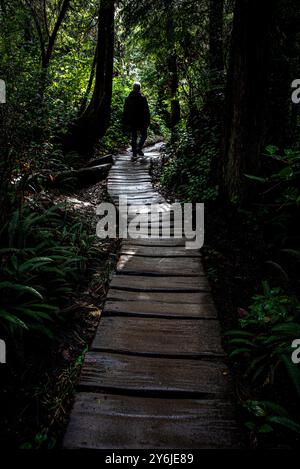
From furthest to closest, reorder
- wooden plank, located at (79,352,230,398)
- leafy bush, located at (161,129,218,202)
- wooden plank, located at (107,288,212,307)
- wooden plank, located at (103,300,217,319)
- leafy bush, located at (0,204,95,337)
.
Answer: leafy bush, located at (161,129,218,202) < wooden plank, located at (107,288,212,307) < wooden plank, located at (103,300,217,319) < leafy bush, located at (0,204,95,337) < wooden plank, located at (79,352,230,398)

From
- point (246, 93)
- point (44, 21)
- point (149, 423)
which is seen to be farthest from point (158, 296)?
point (44, 21)

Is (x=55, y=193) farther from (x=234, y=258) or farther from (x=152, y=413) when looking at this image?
(x=152, y=413)

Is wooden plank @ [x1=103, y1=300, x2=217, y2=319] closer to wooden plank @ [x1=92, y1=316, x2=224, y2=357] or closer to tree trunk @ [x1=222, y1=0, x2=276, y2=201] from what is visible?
wooden plank @ [x1=92, y1=316, x2=224, y2=357]

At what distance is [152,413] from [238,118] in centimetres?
411

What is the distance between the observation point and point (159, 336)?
3.34 m

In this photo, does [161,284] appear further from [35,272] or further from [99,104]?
[99,104]

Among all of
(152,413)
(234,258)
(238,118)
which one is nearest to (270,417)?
(152,413)

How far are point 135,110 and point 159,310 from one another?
8.34m

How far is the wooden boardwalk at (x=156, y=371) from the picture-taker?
2373mm

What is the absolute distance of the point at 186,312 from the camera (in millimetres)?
3701

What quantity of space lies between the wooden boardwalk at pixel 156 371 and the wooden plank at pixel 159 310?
1 cm

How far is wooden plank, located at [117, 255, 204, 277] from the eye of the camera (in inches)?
178

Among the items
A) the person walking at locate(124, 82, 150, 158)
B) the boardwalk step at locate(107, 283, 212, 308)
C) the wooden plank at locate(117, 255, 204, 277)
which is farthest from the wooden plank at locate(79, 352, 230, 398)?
the person walking at locate(124, 82, 150, 158)

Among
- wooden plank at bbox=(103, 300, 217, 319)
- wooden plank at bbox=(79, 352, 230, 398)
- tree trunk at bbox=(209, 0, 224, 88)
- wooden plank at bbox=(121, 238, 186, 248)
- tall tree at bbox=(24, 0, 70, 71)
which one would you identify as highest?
tall tree at bbox=(24, 0, 70, 71)
